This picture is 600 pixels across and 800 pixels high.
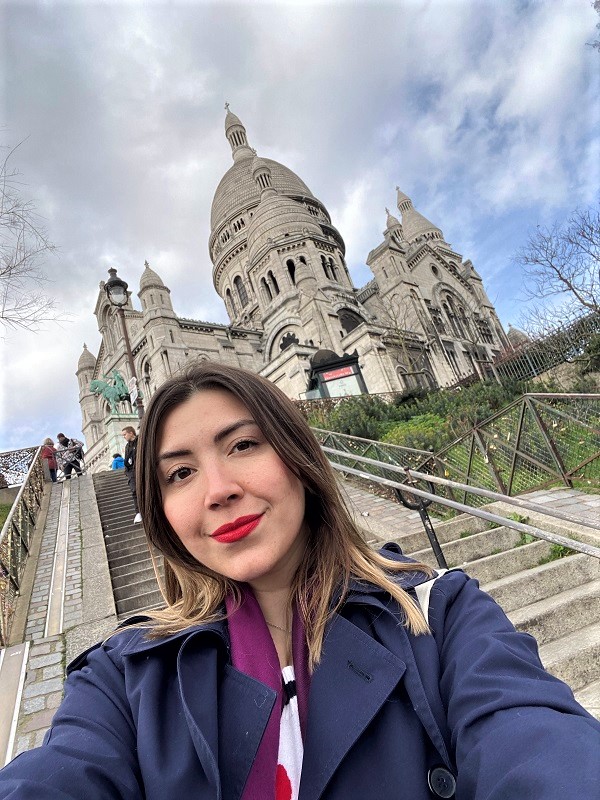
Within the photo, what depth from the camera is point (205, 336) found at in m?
35.3

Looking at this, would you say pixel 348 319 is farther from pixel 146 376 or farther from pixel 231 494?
pixel 231 494

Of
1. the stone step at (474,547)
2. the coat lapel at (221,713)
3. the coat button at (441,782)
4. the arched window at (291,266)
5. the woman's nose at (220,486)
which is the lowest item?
the stone step at (474,547)

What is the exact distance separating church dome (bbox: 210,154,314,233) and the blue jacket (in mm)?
57022

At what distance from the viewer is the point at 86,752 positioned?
1.00 metres

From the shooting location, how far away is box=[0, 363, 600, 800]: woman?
95cm

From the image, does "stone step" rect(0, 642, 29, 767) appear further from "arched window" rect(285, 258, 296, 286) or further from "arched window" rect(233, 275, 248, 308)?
"arched window" rect(233, 275, 248, 308)

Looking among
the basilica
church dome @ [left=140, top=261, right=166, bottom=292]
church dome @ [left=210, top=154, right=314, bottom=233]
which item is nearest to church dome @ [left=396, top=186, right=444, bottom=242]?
the basilica

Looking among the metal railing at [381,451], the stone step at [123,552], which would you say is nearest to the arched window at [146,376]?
the metal railing at [381,451]

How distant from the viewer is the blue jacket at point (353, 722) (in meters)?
0.90

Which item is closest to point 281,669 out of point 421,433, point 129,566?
point 129,566

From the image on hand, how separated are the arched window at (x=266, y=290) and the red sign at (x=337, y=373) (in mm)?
21868

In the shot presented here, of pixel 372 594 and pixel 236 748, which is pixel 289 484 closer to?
pixel 372 594

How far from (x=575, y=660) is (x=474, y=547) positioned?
6.39 ft

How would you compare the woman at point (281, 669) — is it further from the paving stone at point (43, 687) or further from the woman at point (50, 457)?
the woman at point (50, 457)
